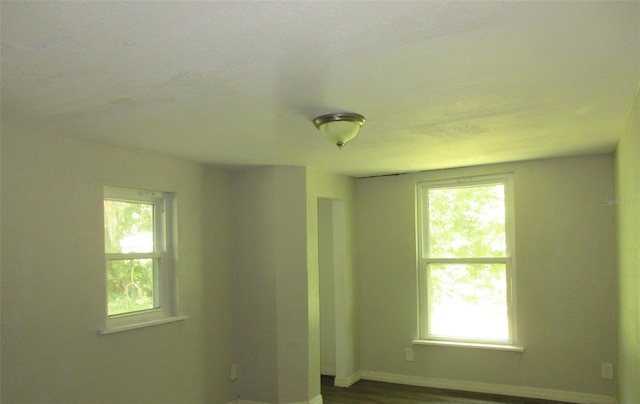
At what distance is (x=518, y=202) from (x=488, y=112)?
7.18 ft

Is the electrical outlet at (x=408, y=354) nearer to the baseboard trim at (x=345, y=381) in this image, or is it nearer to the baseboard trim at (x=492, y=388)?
the baseboard trim at (x=492, y=388)

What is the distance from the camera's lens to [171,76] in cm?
223

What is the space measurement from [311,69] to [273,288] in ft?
9.18

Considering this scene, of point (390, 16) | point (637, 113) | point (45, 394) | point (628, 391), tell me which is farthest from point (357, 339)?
point (390, 16)

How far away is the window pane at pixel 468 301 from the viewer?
4.98 metres

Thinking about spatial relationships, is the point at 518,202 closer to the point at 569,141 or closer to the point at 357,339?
the point at 569,141

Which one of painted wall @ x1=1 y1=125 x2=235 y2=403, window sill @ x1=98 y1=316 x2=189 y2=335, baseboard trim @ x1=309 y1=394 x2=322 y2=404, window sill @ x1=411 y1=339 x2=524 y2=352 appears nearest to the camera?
painted wall @ x1=1 y1=125 x2=235 y2=403

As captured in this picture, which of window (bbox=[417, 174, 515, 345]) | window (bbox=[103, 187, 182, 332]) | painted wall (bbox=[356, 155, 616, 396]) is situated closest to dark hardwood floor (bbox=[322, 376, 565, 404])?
painted wall (bbox=[356, 155, 616, 396])

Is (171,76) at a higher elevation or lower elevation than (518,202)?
higher

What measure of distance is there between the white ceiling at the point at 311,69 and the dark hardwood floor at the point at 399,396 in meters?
2.47

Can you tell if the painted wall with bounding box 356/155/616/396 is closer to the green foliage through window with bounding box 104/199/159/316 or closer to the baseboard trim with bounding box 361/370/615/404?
the baseboard trim with bounding box 361/370/615/404

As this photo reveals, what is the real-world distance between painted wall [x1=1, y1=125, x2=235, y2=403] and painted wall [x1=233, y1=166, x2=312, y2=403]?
1.00ft

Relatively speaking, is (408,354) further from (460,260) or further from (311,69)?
(311,69)

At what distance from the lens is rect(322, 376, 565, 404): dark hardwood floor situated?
185 inches
